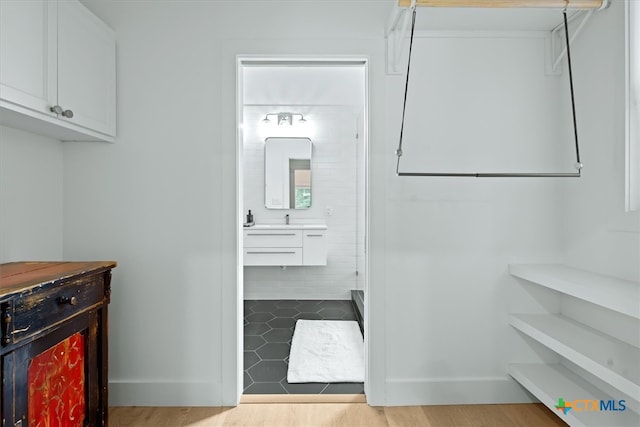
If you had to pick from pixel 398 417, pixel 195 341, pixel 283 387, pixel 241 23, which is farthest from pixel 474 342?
pixel 241 23

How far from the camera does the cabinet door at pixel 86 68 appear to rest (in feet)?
5.62

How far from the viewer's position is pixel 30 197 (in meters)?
1.96

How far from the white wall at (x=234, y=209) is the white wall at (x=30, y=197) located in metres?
0.08

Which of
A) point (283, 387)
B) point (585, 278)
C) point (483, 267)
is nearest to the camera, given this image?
point (585, 278)

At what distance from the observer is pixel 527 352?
2232 millimetres

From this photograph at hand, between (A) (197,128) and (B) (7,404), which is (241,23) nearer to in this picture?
(A) (197,128)

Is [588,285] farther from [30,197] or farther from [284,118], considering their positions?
[284,118]

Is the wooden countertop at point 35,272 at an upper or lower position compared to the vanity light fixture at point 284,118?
lower

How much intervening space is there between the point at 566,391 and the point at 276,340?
81.5 inches

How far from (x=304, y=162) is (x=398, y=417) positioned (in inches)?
116

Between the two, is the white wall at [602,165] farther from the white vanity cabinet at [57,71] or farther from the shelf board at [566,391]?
the white vanity cabinet at [57,71]

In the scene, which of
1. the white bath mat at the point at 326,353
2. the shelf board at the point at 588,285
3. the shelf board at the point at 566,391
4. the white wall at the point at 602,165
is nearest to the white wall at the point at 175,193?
the white bath mat at the point at 326,353

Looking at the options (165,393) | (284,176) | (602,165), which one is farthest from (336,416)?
(284,176)

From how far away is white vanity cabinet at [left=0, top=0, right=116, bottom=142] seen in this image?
1.44m
